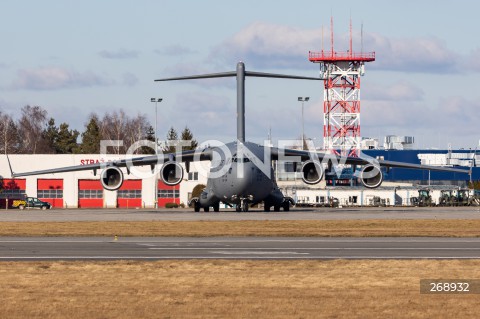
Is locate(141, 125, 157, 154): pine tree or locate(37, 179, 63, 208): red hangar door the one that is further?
locate(141, 125, 157, 154): pine tree

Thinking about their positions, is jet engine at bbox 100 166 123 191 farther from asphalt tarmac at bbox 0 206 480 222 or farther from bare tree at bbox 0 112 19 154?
bare tree at bbox 0 112 19 154

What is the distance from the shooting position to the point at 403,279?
762 inches

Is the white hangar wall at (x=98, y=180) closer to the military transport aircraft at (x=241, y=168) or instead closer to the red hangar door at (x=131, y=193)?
the red hangar door at (x=131, y=193)

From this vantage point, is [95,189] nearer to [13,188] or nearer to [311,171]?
[13,188]

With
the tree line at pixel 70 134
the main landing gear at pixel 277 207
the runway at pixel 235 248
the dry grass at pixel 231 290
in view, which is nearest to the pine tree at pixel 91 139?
the tree line at pixel 70 134

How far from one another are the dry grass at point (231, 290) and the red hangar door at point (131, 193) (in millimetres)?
74785

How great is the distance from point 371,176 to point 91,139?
365ft

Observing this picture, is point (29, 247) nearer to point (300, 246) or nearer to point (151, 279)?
point (300, 246)

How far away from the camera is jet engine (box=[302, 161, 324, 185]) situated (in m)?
56.2

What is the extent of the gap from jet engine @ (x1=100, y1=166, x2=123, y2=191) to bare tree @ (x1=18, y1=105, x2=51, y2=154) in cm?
10443

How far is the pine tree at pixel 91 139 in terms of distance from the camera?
528ft

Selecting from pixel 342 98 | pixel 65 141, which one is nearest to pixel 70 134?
pixel 65 141

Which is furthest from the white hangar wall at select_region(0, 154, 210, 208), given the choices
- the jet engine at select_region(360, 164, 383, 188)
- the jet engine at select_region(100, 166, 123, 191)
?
the jet engine at select_region(360, 164, 383, 188)

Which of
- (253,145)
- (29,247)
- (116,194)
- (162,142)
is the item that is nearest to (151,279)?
(29,247)
